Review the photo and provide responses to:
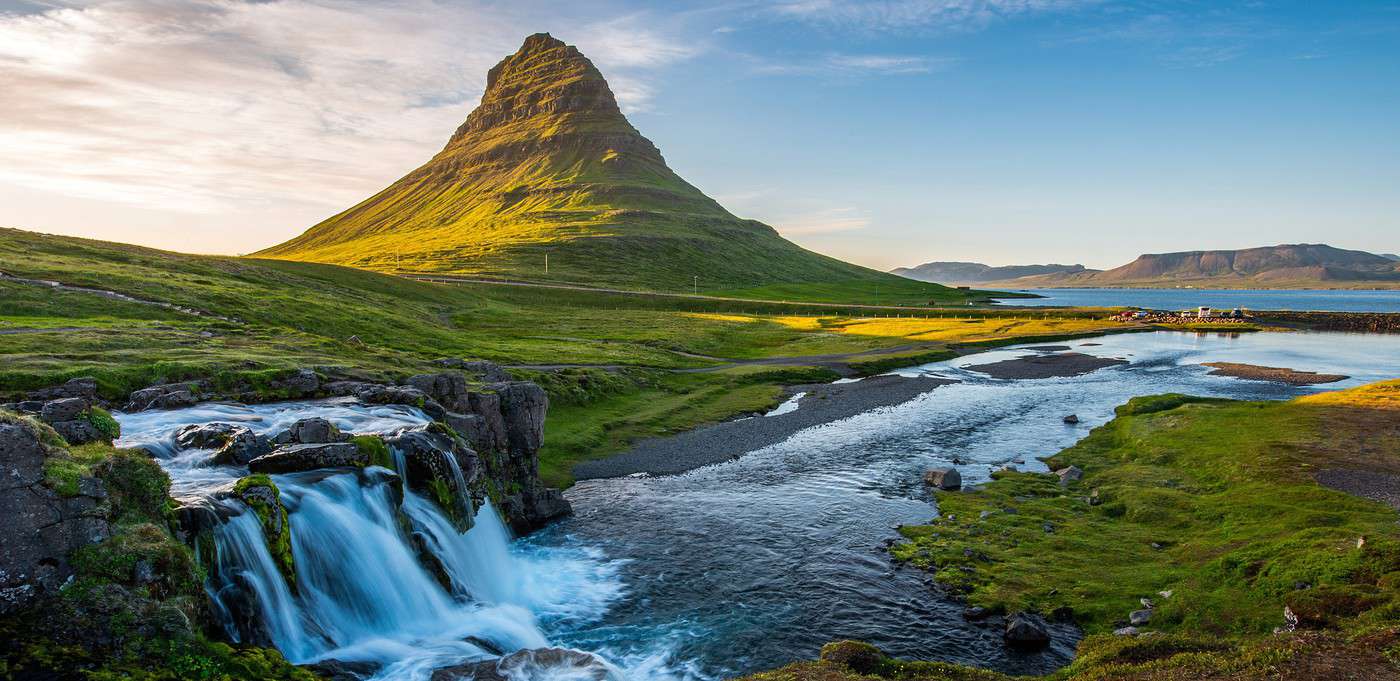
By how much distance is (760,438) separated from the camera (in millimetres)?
58125

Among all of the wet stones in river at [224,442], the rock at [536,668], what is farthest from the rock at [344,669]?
the wet stones in river at [224,442]

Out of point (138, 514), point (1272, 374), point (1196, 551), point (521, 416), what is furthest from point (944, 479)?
point (1272, 374)

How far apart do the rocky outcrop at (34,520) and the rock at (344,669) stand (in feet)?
22.8

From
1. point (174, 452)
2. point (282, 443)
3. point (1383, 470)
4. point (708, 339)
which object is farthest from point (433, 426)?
point (708, 339)

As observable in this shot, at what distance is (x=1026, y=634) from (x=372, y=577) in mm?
22949

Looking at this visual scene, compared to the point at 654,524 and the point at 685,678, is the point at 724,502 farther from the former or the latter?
the point at 685,678

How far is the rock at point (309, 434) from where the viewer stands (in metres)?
28.0

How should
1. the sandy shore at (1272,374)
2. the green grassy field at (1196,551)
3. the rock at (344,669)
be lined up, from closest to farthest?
1. the green grassy field at (1196,551)
2. the rock at (344,669)
3. the sandy shore at (1272,374)

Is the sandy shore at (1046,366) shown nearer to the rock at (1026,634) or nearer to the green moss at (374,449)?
the rock at (1026,634)

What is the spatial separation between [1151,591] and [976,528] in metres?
9.01

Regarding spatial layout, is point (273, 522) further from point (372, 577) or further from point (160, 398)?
point (160, 398)

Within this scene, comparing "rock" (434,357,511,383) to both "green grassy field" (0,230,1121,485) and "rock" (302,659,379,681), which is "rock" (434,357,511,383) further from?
"rock" (302,659,379,681)

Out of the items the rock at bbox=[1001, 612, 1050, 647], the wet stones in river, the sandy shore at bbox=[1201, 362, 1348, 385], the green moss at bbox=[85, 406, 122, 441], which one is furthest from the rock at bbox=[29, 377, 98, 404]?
the sandy shore at bbox=[1201, 362, 1348, 385]

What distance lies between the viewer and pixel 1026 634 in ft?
78.9
